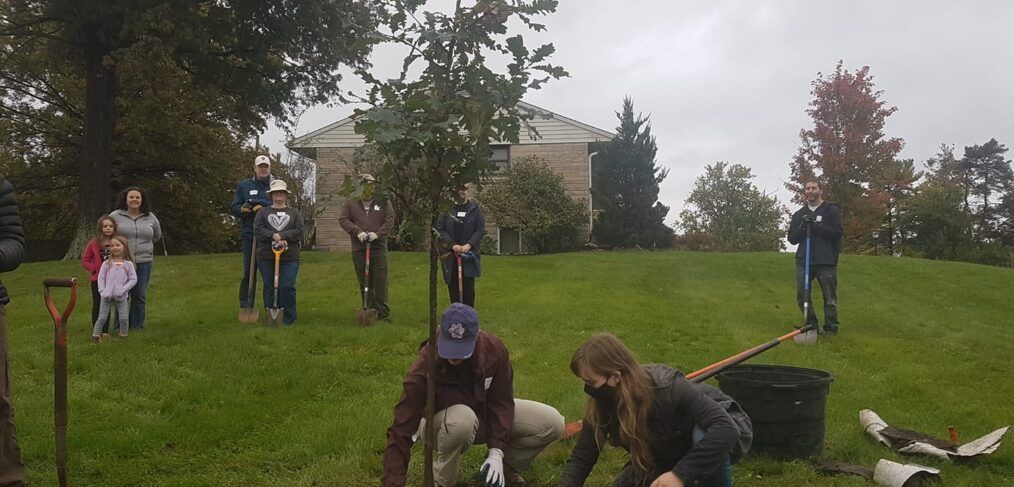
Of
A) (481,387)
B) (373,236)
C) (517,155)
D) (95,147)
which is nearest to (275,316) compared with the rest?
(373,236)

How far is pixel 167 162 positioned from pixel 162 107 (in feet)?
12.9

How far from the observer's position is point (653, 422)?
3.23 meters

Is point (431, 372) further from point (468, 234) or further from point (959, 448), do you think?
point (468, 234)

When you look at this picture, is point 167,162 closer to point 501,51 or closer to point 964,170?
point 501,51

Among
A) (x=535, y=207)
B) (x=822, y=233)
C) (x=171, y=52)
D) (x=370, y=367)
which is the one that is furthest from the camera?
(x=535, y=207)

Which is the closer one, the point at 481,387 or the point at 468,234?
the point at 481,387

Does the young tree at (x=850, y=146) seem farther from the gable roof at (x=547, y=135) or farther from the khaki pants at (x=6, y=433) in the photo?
the khaki pants at (x=6, y=433)

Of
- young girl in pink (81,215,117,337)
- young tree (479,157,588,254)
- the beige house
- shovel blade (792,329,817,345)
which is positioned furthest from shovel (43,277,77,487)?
the beige house

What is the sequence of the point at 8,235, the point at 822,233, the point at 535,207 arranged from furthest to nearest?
the point at 535,207 < the point at 822,233 < the point at 8,235

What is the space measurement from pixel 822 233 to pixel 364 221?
570 cm

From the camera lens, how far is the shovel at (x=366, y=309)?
869cm

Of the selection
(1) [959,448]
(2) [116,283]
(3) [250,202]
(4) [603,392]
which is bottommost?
(1) [959,448]

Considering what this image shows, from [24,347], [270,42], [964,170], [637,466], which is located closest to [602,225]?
[270,42]

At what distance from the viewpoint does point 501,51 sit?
3.26 m
